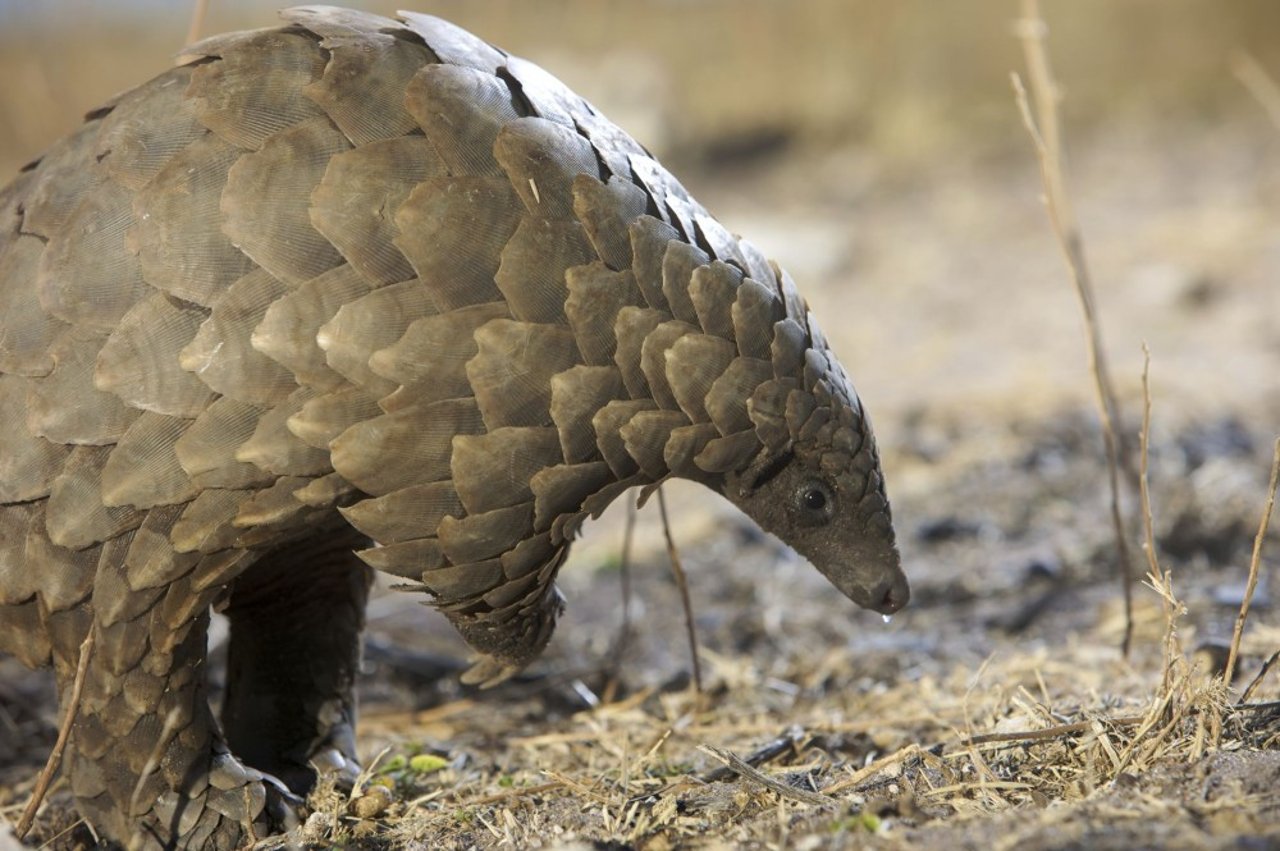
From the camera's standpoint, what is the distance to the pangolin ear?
2.65 metres

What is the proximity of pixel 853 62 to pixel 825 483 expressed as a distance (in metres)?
10.3

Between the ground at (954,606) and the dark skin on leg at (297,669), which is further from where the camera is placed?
the dark skin on leg at (297,669)

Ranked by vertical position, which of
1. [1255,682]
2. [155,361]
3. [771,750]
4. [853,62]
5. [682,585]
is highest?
[155,361]

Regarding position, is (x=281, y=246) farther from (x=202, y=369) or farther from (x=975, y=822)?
(x=975, y=822)

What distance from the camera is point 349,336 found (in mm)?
2332

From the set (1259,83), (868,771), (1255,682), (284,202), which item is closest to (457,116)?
(284,202)

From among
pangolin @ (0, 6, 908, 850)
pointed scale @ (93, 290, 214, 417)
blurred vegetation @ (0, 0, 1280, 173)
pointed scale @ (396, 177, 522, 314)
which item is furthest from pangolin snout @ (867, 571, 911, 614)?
blurred vegetation @ (0, 0, 1280, 173)

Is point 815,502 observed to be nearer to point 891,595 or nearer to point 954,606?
point 891,595

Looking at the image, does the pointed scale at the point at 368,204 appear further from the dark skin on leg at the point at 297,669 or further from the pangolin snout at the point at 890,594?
the pangolin snout at the point at 890,594

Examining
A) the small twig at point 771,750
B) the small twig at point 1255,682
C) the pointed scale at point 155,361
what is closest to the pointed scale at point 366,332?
the pointed scale at point 155,361

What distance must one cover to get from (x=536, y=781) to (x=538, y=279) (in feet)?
3.75

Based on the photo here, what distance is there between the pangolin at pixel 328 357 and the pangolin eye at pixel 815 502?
0.23 feet

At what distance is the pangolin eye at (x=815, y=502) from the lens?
273 cm

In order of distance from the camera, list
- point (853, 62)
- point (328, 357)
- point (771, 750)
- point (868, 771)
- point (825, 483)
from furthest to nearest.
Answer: point (853, 62), point (771, 750), point (825, 483), point (868, 771), point (328, 357)
